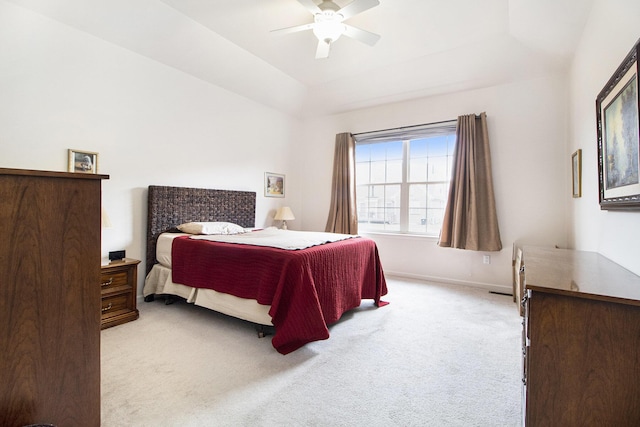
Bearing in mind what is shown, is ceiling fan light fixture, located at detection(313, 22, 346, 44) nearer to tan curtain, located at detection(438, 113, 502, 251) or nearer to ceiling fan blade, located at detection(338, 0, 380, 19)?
ceiling fan blade, located at detection(338, 0, 380, 19)

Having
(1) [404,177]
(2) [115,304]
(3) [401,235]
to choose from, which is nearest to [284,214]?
(3) [401,235]

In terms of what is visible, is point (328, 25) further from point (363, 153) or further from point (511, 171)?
point (511, 171)

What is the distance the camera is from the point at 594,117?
7.41ft

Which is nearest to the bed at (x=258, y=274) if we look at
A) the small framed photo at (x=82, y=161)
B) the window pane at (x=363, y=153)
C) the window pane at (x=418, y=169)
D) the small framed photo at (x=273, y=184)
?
the small framed photo at (x=82, y=161)

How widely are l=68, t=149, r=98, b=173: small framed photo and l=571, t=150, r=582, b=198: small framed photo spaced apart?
4625 mm

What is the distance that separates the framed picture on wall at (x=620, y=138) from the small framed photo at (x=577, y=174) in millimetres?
856

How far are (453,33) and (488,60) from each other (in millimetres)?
659

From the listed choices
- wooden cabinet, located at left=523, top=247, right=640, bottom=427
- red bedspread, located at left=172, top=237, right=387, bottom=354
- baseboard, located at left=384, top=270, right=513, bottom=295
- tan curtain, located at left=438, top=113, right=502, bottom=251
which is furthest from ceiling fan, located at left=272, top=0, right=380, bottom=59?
baseboard, located at left=384, top=270, right=513, bottom=295

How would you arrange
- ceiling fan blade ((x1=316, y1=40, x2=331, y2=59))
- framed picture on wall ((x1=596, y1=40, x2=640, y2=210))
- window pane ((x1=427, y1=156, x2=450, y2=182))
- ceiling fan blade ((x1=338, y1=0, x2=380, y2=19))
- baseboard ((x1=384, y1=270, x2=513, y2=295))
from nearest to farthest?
A: framed picture on wall ((x1=596, y1=40, x2=640, y2=210)), ceiling fan blade ((x1=338, y1=0, x2=380, y2=19)), ceiling fan blade ((x1=316, y1=40, x2=331, y2=59)), baseboard ((x1=384, y1=270, x2=513, y2=295)), window pane ((x1=427, y1=156, x2=450, y2=182))

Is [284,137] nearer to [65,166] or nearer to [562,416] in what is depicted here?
[65,166]

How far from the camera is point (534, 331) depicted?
1.06 m

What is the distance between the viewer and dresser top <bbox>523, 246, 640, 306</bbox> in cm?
100

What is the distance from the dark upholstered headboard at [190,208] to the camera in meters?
3.32

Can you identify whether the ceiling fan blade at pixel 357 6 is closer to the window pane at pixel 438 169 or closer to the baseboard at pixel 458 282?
the window pane at pixel 438 169
